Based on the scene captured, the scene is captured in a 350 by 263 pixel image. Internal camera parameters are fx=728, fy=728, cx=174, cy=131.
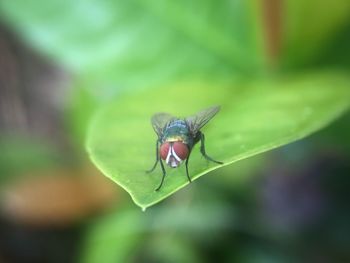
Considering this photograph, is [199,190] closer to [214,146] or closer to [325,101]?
[325,101]

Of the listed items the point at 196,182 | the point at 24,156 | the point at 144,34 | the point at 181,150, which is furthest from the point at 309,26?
the point at 24,156

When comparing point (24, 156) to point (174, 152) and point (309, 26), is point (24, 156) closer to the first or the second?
point (309, 26)

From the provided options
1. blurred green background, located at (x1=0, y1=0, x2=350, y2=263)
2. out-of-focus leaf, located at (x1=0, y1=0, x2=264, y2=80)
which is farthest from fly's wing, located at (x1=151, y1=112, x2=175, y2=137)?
out-of-focus leaf, located at (x1=0, y1=0, x2=264, y2=80)

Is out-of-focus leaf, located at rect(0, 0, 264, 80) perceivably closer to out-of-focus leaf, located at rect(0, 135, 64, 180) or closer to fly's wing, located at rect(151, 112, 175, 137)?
fly's wing, located at rect(151, 112, 175, 137)

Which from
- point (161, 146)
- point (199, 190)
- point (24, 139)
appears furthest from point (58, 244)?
point (161, 146)

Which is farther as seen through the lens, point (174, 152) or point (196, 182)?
point (196, 182)

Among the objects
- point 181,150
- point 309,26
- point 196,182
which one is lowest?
point 196,182
